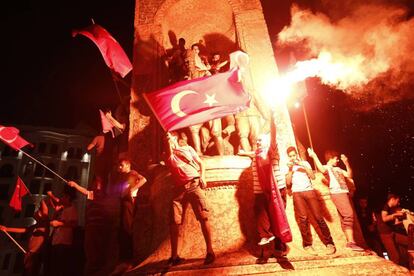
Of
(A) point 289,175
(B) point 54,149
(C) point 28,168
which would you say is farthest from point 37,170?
(A) point 289,175

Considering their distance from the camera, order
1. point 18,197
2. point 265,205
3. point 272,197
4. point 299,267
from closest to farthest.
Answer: point 299,267 → point 272,197 → point 265,205 → point 18,197

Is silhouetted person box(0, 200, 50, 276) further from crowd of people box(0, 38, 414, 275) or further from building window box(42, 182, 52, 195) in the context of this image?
building window box(42, 182, 52, 195)

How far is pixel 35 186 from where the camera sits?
1640 inches

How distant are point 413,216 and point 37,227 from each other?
954cm

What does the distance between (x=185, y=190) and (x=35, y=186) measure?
143ft

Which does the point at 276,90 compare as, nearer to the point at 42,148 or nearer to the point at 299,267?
the point at 299,267

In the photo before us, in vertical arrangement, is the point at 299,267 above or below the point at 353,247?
below

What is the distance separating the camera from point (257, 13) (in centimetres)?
1111

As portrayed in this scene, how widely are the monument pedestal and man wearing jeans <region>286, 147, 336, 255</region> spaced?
0.75 ft

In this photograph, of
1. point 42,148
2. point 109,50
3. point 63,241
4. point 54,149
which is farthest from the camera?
point 54,149

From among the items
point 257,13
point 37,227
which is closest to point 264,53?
point 257,13

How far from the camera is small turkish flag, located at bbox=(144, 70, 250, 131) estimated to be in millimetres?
6281

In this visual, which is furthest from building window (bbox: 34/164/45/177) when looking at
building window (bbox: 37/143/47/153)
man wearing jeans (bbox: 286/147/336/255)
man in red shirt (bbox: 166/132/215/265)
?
man wearing jeans (bbox: 286/147/336/255)

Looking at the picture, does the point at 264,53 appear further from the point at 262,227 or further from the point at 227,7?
the point at 262,227
